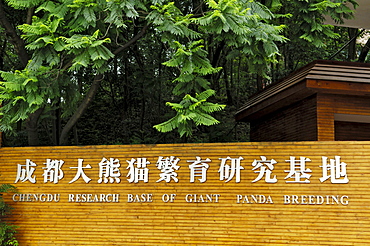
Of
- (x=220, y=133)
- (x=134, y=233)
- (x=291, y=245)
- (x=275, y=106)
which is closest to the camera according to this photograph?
(x=291, y=245)

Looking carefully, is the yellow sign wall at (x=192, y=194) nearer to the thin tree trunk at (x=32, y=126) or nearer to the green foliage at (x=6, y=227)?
the green foliage at (x=6, y=227)

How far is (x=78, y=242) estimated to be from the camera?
6.64 meters

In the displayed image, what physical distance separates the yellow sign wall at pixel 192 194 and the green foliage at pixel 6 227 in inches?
4.8

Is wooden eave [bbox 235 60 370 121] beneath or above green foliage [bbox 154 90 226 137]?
above

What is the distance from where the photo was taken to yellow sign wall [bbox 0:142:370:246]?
6.09m

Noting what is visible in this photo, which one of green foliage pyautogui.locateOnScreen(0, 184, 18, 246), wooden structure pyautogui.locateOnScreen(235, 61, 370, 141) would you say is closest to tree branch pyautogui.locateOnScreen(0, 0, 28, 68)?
green foliage pyautogui.locateOnScreen(0, 184, 18, 246)

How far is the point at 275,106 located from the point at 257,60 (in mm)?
1562

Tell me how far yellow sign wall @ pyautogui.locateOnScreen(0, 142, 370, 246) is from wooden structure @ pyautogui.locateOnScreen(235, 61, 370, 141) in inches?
44.1

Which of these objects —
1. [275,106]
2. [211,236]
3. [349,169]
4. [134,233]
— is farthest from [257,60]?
[134,233]

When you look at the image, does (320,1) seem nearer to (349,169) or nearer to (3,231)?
(349,169)

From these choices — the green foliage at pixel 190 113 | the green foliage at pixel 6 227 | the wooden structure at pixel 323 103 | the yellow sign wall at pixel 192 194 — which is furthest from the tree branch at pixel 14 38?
the wooden structure at pixel 323 103

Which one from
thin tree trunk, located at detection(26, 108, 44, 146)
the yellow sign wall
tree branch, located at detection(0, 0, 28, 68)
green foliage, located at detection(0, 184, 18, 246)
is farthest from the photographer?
tree branch, located at detection(0, 0, 28, 68)

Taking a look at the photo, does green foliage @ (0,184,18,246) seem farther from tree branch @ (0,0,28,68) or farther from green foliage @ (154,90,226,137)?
tree branch @ (0,0,28,68)

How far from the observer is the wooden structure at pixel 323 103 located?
6887mm
